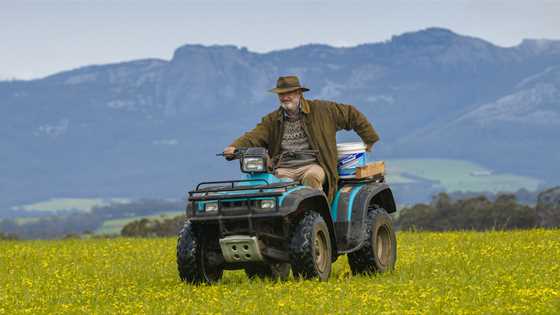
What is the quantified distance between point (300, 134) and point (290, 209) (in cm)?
206

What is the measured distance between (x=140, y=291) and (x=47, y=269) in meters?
4.92

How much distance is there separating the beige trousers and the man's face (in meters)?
0.85

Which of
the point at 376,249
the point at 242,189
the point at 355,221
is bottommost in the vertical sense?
the point at 376,249

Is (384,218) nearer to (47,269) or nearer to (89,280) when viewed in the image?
(89,280)

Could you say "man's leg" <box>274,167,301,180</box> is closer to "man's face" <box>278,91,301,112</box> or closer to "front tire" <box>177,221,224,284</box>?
"man's face" <box>278,91,301,112</box>

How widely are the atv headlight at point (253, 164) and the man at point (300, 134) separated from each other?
1.99 feet

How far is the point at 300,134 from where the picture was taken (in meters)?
16.8

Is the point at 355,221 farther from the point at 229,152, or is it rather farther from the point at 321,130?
the point at 229,152

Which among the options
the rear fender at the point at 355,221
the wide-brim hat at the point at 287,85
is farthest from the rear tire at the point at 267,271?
the wide-brim hat at the point at 287,85

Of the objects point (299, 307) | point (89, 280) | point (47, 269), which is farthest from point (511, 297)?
point (47, 269)

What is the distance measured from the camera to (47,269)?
20.1 meters

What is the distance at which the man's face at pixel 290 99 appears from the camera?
54.7 feet

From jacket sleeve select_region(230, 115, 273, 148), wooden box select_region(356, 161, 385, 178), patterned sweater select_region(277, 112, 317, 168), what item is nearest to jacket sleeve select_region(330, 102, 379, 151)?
wooden box select_region(356, 161, 385, 178)

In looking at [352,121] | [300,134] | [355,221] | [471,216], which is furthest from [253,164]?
[471,216]
